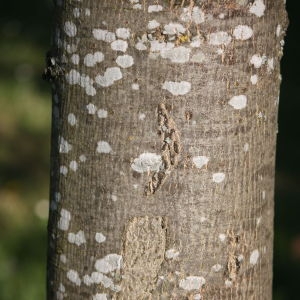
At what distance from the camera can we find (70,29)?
165cm

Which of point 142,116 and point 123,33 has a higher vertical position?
point 123,33

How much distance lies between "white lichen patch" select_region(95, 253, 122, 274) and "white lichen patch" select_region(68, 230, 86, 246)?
58 mm

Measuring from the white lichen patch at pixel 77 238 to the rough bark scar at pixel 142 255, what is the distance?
100mm

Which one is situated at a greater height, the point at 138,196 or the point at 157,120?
the point at 157,120

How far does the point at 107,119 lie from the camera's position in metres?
1.61

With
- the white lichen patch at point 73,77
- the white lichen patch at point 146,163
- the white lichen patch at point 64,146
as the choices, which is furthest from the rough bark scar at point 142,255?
the white lichen patch at point 73,77

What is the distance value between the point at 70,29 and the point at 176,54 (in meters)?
0.24

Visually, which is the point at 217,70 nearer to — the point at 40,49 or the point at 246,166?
the point at 246,166

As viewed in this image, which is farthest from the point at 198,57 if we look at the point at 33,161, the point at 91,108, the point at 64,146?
the point at 33,161

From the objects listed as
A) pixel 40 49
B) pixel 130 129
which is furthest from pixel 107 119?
pixel 40 49

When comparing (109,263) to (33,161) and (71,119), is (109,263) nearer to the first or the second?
(71,119)

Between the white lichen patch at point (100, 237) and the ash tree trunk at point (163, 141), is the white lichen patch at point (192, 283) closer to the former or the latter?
the ash tree trunk at point (163, 141)

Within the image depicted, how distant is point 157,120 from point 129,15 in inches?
8.5

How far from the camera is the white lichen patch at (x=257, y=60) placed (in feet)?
5.35
